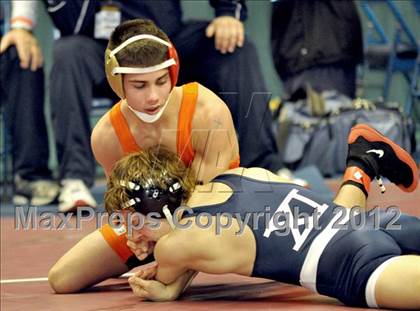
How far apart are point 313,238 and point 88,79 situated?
286 cm

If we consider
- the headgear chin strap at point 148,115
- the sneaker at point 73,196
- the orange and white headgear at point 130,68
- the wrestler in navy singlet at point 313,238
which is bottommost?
the sneaker at point 73,196

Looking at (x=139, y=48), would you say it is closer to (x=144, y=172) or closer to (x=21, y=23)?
(x=144, y=172)

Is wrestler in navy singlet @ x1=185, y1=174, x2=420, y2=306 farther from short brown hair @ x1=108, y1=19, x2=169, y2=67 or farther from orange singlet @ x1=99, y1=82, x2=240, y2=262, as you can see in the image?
short brown hair @ x1=108, y1=19, x2=169, y2=67

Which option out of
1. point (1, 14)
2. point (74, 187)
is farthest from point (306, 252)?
point (1, 14)

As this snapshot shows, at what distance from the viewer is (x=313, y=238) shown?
3391mm

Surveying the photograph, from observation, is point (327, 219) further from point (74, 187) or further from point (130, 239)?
point (74, 187)

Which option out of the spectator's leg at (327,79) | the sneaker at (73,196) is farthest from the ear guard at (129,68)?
the spectator's leg at (327,79)

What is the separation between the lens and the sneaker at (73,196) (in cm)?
575

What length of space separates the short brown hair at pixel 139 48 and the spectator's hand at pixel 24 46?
2.68m

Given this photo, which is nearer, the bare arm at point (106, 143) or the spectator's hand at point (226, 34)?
the bare arm at point (106, 143)

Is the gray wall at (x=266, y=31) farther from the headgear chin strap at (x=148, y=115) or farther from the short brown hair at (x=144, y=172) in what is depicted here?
the short brown hair at (x=144, y=172)

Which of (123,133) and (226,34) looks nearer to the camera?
(123,133)

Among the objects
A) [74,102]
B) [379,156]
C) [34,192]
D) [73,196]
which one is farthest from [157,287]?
[34,192]

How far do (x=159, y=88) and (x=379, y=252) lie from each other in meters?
0.87
